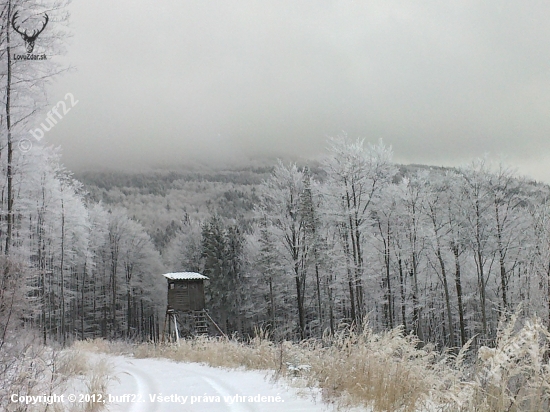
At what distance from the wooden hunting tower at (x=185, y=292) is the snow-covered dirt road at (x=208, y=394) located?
53.6 feet

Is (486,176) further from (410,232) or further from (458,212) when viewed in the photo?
(410,232)

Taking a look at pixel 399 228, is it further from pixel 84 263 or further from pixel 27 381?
pixel 84 263

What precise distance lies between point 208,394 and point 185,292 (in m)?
19.5

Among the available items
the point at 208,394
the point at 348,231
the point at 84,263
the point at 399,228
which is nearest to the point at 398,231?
the point at 399,228

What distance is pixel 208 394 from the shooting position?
6.65 m

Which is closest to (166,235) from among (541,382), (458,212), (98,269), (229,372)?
(98,269)

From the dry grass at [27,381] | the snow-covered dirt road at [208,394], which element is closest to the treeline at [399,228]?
the snow-covered dirt road at [208,394]

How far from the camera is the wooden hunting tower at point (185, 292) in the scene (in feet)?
82.9

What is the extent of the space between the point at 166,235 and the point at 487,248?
68.3 m

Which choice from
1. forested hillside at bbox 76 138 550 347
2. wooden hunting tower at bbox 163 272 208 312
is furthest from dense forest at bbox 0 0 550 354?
wooden hunting tower at bbox 163 272 208 312

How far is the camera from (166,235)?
282 feet

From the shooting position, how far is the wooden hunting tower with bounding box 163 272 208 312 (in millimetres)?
25281

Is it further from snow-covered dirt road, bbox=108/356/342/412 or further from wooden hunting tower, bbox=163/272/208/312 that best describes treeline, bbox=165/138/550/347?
snow-covered dirt road, bbox=108/356/342/412

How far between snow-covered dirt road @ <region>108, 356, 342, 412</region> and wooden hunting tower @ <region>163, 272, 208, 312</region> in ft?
53.6
